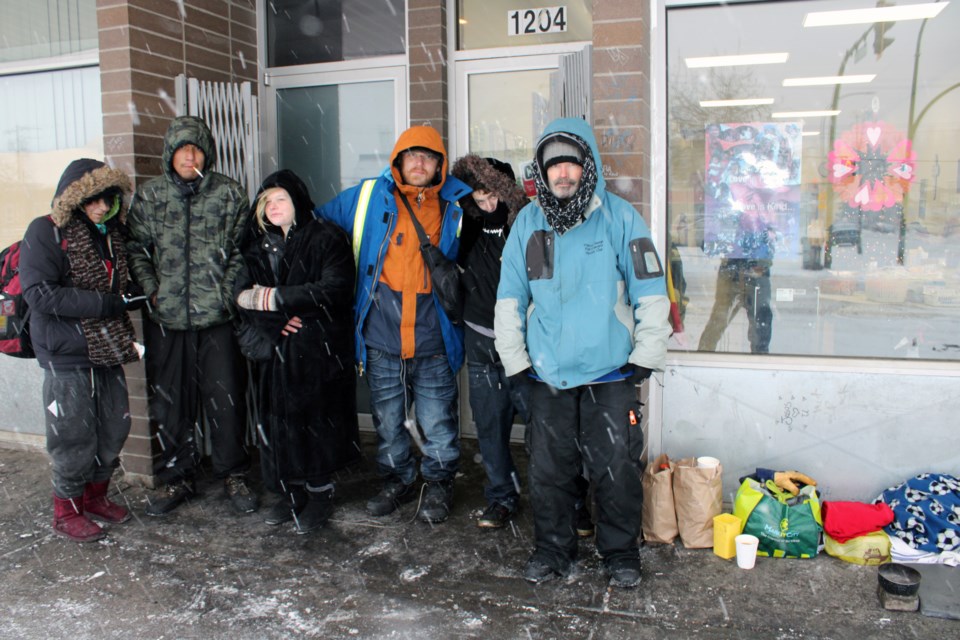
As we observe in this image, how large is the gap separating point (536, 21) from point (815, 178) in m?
2.20

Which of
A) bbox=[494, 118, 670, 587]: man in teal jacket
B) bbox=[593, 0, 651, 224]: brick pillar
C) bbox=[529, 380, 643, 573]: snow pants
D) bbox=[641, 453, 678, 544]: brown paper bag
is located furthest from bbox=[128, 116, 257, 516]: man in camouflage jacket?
bbox=[641, 453, 678, 544]: brown paper bag

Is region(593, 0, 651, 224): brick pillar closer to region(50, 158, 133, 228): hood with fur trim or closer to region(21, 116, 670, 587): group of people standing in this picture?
region(21, 116, 670, 587): group of people standing

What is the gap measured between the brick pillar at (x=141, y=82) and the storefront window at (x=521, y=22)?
1.85 m

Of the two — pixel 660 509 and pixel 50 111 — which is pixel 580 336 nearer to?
pixel 660 509

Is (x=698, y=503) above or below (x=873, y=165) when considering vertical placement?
below

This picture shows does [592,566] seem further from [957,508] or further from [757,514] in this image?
[957,508]

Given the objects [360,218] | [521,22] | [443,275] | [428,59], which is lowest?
[443,275]

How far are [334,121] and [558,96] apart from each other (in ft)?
6.28

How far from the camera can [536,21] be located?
5.23 m

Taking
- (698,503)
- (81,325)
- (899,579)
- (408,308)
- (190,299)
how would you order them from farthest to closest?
(190,299)
(408,308)
(81,325)
(698,503)
(899,579)

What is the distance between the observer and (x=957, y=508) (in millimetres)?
3645

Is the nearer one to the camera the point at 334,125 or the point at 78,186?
the point at 78,186

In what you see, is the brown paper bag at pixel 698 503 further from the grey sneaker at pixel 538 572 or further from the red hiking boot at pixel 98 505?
the red hiking boot at pixel 98 505

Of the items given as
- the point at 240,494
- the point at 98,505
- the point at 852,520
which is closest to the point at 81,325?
the point at 98,505
